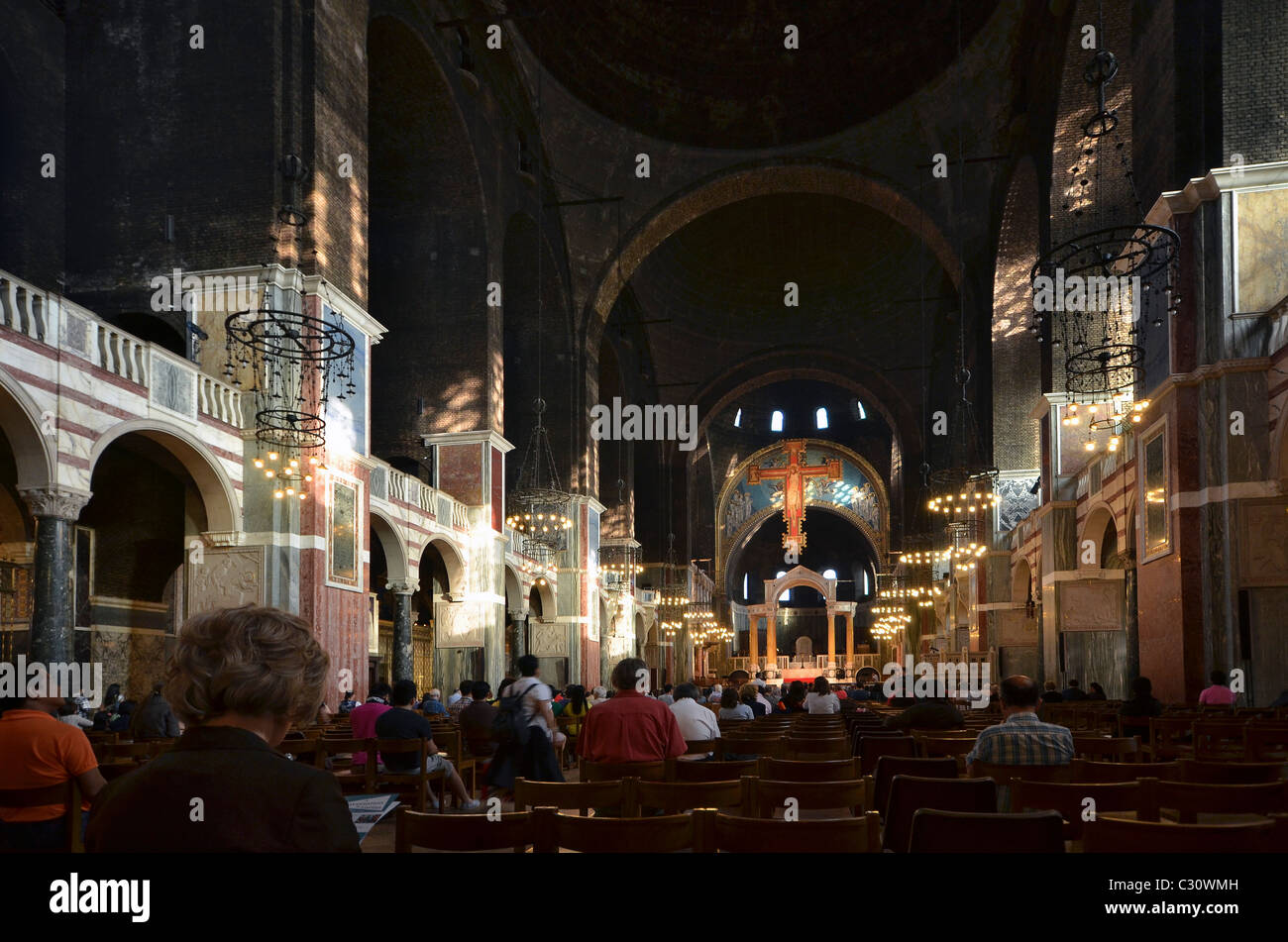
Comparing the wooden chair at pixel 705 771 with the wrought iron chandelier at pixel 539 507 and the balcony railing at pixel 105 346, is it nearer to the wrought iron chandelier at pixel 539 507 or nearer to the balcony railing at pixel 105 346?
the balcony railing at pixel 105 346

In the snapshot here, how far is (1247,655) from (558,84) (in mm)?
20380

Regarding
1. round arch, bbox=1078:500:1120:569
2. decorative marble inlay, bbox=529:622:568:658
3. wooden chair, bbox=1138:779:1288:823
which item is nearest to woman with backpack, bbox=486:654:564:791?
wooden chair, bbox=1138:779:1288:823

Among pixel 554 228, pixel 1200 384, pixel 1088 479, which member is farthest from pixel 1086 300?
pixel 554 228

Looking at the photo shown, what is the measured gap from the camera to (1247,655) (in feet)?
40.2

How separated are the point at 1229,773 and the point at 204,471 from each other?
1243 cm

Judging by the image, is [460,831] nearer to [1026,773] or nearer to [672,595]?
[1026,773]

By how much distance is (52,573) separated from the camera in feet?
36.6

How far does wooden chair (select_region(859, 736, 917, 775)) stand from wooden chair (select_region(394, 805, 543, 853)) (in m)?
4.53

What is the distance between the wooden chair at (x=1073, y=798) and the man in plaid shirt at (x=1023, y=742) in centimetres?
99

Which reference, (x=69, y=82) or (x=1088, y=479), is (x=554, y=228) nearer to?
(x=69, y=82)

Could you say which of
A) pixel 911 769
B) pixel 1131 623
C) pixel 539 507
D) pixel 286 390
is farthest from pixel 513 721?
pixel 539 507

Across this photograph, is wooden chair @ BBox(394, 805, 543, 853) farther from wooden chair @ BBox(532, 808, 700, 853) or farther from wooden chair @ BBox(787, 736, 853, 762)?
wooden chair @ BBox(787, 736, 853, 762)

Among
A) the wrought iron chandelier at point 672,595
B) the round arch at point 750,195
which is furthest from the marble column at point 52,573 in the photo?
the wrought iron chandelier at point 672,595

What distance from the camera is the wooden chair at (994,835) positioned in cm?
300
